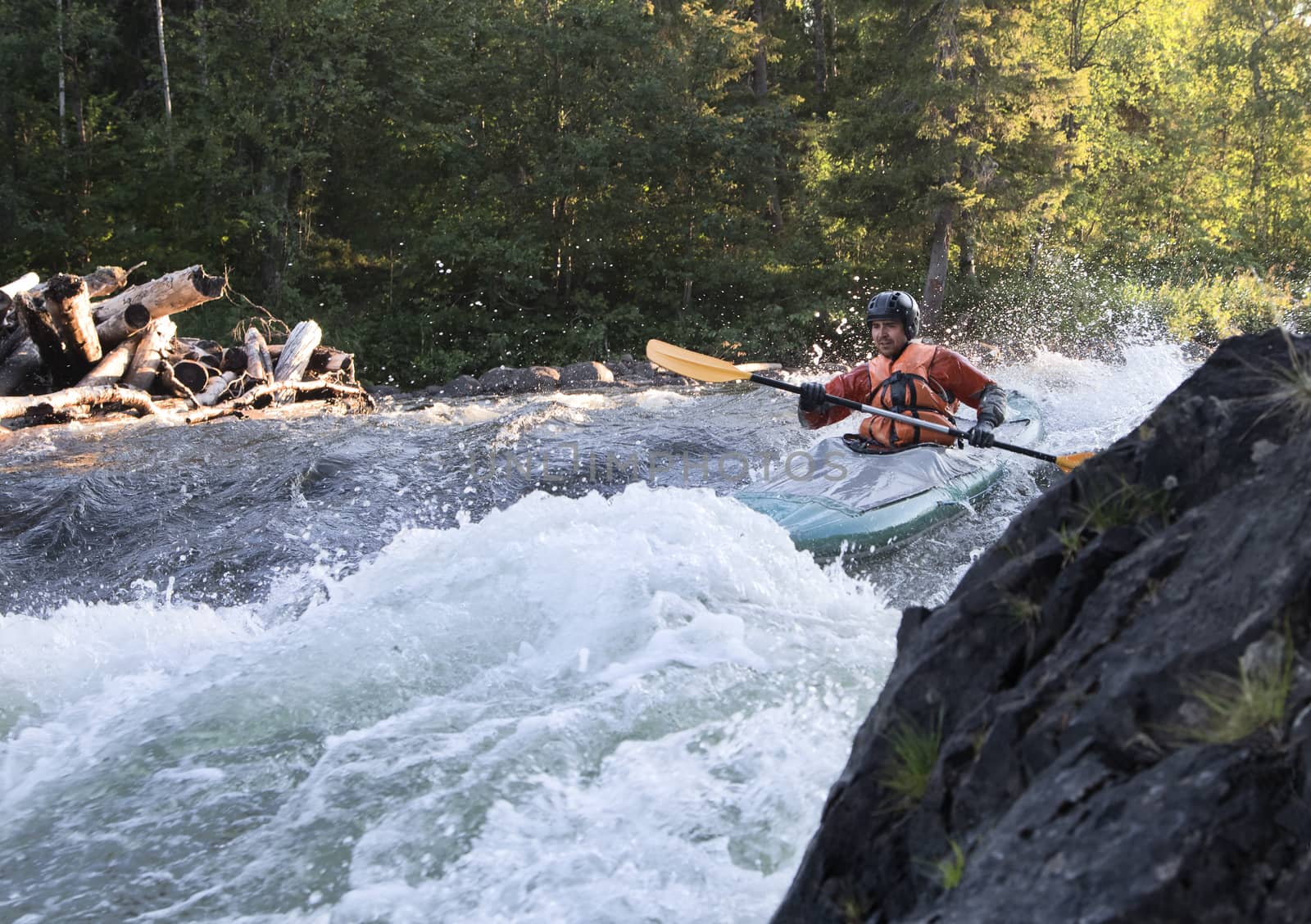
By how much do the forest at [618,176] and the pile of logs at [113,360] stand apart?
6526 millimetres

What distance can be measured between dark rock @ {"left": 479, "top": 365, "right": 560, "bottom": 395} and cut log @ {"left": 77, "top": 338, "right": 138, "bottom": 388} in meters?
4.93

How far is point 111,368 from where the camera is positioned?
816cm

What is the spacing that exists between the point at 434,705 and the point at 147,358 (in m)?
6.51

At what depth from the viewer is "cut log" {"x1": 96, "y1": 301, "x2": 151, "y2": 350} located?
8.15 metres

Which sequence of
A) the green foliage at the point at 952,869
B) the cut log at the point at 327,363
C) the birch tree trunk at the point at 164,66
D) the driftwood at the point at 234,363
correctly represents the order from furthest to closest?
the birch tree trunk at the point at 164,66
the cut log at the point at 327,363
the driftwood at the point at 234,363
the green foliage at the point at 952,869

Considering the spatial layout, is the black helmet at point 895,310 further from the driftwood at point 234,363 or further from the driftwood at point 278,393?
the driftwood at point 234,363

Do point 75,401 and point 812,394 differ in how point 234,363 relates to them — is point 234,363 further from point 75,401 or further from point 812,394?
point 812,394

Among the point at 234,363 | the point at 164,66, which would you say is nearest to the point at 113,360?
the point at 234,363

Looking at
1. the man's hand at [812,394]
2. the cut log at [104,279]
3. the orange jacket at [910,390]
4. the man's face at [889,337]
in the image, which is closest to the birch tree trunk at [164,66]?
the cut log at [104,279]

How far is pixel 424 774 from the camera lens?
2.79 metres

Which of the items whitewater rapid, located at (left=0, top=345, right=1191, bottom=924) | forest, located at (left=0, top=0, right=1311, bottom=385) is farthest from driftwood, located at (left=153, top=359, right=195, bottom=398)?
forest, located at (left=0, top=0, right=1311, bottom=385)

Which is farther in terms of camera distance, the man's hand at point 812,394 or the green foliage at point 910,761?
the man's hand at point 812,394

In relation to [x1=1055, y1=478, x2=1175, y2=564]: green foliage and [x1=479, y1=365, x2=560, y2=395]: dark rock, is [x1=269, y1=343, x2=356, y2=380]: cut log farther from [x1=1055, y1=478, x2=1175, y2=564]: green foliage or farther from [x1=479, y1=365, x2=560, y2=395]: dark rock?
[x1=1055, y1=478, x2=1175, y2=564]: green foliage

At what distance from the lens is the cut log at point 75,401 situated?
7.30 m
